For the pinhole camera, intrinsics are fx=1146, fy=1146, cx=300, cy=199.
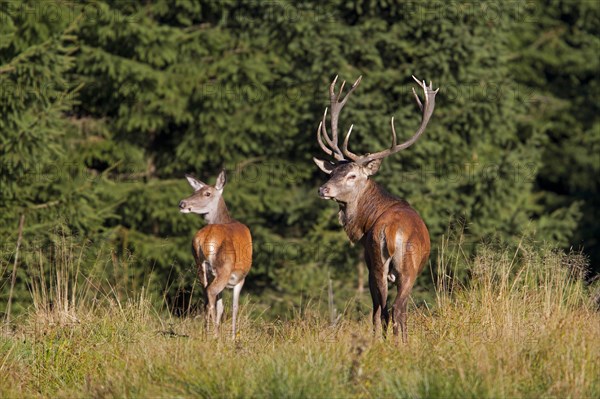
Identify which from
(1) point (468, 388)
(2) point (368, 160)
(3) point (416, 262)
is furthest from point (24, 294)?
(1) point (468, 388)

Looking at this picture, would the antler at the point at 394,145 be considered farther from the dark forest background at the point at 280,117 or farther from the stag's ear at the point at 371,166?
the dark forest background at the point at 280,117

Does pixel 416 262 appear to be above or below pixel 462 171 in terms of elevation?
above

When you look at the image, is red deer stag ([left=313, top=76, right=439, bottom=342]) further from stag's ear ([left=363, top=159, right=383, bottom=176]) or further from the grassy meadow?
the grassy meadow

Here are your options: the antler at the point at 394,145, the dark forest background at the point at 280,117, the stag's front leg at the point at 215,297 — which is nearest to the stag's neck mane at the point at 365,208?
the antler at the point at 394,145

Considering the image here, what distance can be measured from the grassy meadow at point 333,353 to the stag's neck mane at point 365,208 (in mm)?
743

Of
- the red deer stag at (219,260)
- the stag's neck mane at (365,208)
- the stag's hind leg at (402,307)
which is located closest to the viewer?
the stag's hind leg at (402,307)

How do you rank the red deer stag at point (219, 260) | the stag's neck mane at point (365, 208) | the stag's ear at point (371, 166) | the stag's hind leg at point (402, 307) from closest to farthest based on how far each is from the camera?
the stag's hind leg at point (402, 307)
the stag's neck mane at point (365, 208)
the stag's ear at point (371, 166)
the red deer stag at point (219, 260)

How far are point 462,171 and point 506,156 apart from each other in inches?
31.9

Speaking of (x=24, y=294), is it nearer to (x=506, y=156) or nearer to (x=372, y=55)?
(x=372, y=55)

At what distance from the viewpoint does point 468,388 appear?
6.67 meters

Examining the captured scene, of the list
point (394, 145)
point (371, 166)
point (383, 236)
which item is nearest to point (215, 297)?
point (371, 166)

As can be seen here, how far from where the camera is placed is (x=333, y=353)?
23.6ft

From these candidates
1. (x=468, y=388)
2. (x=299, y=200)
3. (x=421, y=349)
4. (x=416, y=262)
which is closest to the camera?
(x=468, y=388)

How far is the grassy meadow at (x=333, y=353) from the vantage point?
6.78m
